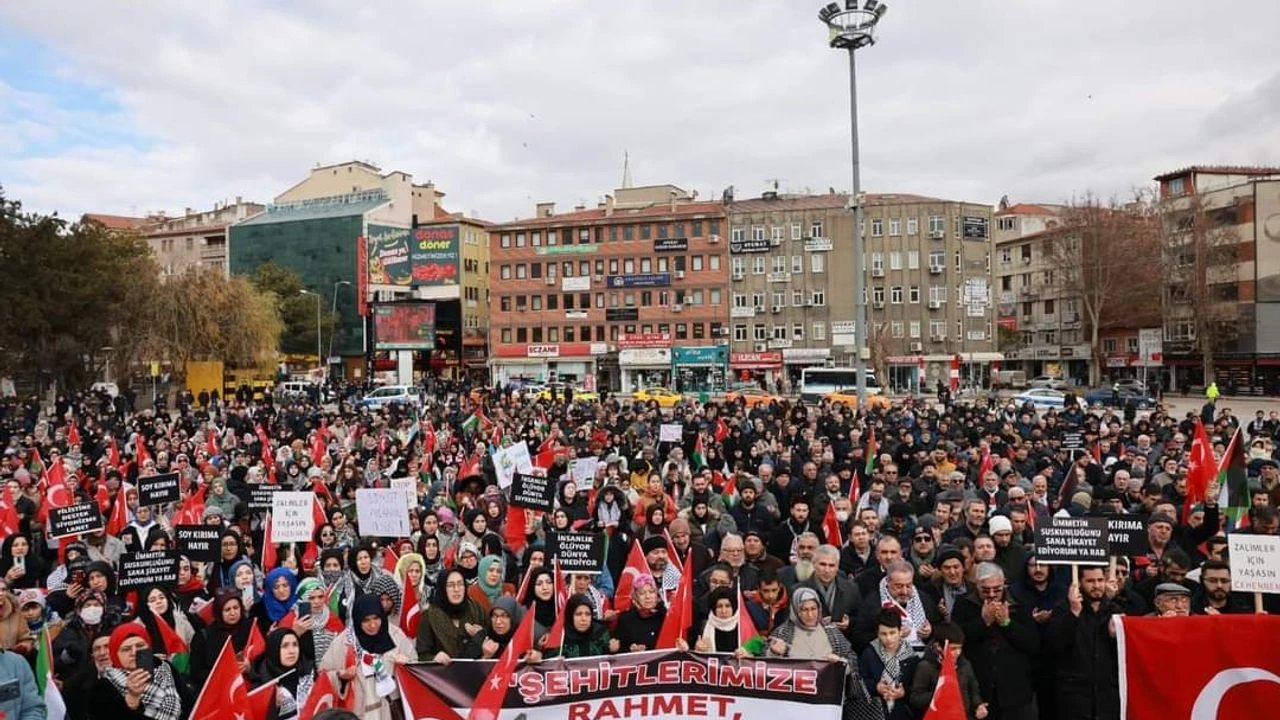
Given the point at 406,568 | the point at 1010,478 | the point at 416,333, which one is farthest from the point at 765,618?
the point at 416,333

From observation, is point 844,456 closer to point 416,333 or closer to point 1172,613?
point 1172,613

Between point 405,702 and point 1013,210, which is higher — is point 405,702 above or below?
below

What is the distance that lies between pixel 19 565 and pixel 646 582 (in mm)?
5884

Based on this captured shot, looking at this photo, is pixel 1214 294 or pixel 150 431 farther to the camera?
pixel 1214 294

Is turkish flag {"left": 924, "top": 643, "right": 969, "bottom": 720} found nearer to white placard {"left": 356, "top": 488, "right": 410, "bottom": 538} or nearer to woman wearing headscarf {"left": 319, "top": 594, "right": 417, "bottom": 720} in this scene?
woman wearing headscarf {"left": 319, "top": 594, "right": 417, "bottom": 720}

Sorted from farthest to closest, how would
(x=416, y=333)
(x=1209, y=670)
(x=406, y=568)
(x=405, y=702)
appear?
1. (x=416, y=333)
2. (x=406, y=568)
3. (x=405, y=702)
4. (x=1209, y=670)

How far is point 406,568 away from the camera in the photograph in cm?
762

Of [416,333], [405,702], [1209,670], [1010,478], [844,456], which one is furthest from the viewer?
[416,333]

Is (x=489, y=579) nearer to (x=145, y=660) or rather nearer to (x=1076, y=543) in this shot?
(x=145, y=660)

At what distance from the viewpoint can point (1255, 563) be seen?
5582mm

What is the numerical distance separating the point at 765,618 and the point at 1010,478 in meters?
6.04

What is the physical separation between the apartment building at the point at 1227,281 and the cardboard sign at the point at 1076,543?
56660 mm

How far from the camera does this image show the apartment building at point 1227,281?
54875 millimetres

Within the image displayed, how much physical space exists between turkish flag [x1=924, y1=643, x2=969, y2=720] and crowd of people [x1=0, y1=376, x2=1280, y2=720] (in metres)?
0.14
